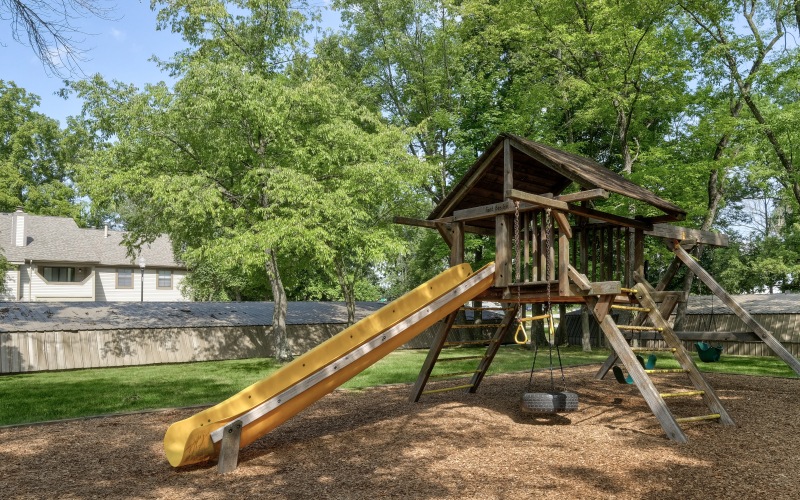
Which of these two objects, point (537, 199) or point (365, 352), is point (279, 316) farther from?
point (537, 199)

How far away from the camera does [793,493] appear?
545cm

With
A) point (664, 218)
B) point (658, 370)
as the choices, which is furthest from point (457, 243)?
point (664, 218)

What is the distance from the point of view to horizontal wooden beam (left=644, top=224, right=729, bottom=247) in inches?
399

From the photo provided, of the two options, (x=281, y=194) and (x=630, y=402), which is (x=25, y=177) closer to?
(x=281, y=194)

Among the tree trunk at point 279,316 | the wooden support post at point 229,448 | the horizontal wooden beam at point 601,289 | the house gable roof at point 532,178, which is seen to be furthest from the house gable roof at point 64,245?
the horizontal wooden beam at point 601,289

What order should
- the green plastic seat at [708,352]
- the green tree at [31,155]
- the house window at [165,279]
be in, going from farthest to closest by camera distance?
the green tree at [31,155] → the house window at [165,279] → the green plastic seat at [708,352]

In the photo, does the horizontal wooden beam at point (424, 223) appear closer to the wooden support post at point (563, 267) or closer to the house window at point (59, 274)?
the wooden support post at point (563, 267)

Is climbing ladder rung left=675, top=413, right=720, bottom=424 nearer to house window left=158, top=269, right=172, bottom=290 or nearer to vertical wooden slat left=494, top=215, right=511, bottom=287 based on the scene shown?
vertical wooden slat left=494, top=215, right=511, bottom=287

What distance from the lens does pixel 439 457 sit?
22.2 ft

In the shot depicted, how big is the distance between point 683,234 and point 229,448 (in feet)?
27.6

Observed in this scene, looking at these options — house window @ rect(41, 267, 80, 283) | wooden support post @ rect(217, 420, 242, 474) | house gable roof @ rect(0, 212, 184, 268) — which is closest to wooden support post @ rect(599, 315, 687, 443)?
wooden support post @ rect(217, 420, 242, 474)

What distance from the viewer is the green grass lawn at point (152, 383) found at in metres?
11.5

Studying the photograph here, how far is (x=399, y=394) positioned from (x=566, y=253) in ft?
16.3

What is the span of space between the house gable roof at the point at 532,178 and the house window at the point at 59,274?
34486 mm
